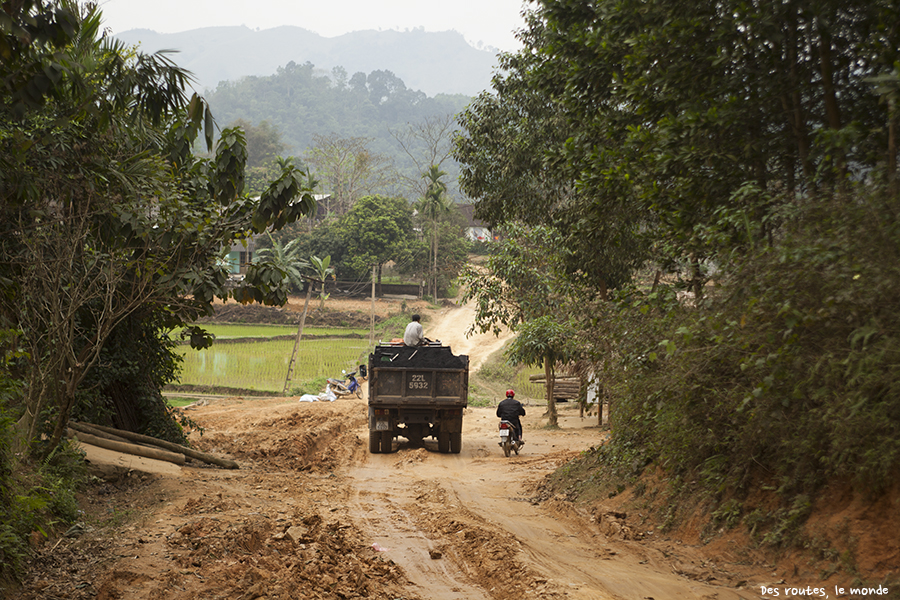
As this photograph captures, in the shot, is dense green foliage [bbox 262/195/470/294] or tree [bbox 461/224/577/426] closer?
tree [bbox 461/224/577/426]

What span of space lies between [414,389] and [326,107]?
11721cm

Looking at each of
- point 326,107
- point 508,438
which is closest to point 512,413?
point 508,438

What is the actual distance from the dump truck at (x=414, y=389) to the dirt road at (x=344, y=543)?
74.2 inches

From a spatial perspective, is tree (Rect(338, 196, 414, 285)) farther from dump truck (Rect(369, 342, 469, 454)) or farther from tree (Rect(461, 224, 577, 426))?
dump truck (Rect(369, 342, 469, 454))

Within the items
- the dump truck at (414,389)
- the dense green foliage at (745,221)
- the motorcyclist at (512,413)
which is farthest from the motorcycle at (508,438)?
the dense green foliage at (745,221)

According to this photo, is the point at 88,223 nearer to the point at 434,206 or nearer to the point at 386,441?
the point at 386,441

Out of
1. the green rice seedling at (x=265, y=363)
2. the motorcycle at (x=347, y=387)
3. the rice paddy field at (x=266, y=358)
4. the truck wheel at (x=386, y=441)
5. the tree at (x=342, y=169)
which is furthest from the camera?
the tree at (x=342, y=169)

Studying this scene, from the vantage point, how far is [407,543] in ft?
22.2

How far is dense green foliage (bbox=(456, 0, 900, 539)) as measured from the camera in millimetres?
5062

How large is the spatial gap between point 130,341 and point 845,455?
9.07 metres

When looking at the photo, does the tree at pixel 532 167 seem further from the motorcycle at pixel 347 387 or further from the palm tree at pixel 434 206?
the palm tree at pixel 434 206

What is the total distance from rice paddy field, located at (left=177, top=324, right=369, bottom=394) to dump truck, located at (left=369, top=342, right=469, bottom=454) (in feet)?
35.8

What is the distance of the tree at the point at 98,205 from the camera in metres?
5.93

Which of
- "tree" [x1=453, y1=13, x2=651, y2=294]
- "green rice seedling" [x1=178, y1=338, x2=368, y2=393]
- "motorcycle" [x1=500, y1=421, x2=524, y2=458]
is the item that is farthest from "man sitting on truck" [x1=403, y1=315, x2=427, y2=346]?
"green rice seedling" [x1=178, y1=338, x2=368, y2=393]
